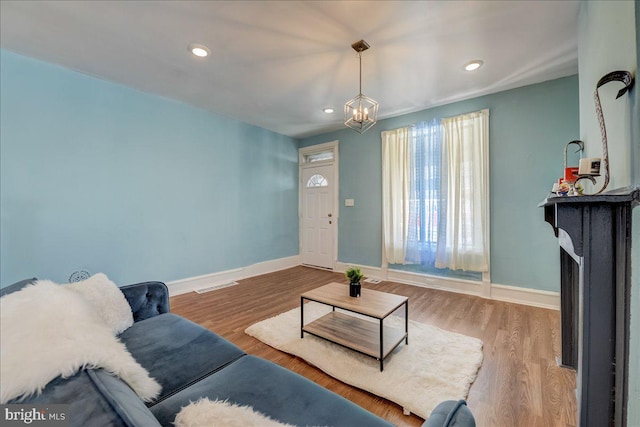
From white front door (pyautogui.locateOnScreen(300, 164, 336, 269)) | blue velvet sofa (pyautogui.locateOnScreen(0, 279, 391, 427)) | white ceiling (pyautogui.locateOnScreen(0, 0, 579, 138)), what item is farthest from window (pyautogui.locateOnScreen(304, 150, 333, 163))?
blue velvet sofa (pyautogui.locateOnScreen(0, 279, 391, 427))

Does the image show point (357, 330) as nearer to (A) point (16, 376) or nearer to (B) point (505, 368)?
(B) point (505, 368)

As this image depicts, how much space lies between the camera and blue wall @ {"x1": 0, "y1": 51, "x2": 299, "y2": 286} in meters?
2.46

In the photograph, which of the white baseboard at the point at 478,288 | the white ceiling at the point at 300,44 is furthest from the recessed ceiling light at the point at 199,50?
the white baseboard at the point at 478,288

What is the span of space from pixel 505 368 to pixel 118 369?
236 centimetres

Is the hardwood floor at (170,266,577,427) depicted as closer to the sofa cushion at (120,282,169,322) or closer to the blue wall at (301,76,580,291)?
the blue wall at (301,76,580,291)

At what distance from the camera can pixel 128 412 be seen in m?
0.52

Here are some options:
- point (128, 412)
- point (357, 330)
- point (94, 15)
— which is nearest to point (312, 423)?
point (128, 412)

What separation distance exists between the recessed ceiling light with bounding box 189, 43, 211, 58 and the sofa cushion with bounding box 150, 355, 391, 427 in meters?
2.62

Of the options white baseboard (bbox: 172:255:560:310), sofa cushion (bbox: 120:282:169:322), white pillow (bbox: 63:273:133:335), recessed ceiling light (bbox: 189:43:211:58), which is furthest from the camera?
white baseboard (bbox: 172:255:560:310)

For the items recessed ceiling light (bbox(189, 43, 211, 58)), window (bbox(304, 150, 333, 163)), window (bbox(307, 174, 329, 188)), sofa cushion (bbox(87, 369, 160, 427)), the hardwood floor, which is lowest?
the hardwood floor

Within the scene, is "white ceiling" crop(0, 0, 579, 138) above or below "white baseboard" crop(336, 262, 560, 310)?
above

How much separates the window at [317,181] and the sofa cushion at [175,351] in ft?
12.2

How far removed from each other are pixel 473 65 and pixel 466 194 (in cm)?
156

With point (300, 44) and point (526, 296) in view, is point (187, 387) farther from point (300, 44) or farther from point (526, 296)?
point (526, 296)
